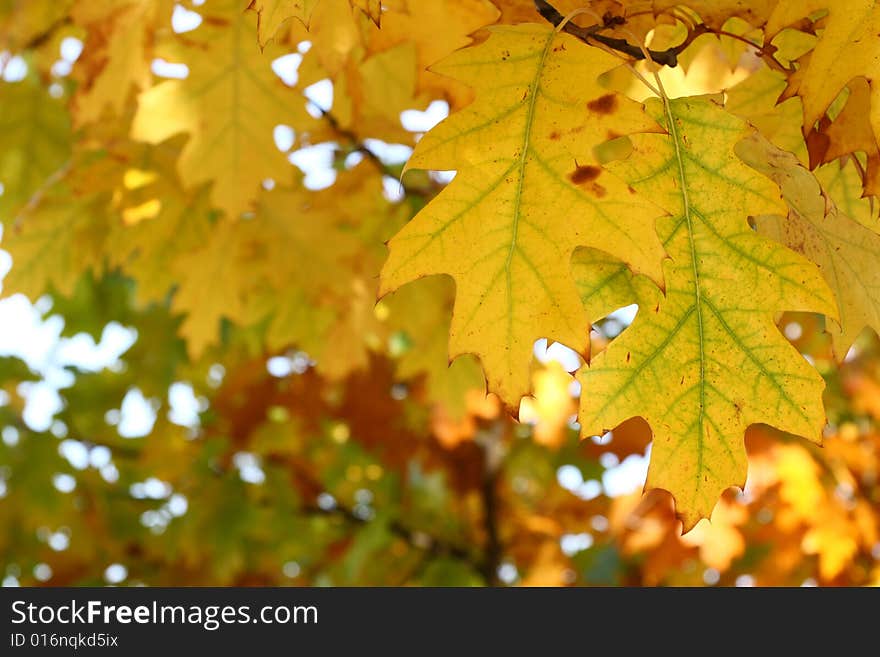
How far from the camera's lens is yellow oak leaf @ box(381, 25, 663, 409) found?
3.99 feet

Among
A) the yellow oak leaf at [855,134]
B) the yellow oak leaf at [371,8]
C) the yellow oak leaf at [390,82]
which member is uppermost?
the yellow oak leaf at [371,8]

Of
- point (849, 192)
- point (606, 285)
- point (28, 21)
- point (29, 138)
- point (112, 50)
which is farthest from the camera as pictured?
point (29, 138)

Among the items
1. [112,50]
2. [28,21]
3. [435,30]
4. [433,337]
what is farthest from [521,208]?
[28,21]

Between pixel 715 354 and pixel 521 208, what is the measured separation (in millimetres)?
326

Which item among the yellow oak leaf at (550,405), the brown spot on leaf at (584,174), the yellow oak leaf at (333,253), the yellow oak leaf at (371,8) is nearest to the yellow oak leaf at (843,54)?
the brown spot on leaf at (584,174)

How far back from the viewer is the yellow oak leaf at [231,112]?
2.12 m

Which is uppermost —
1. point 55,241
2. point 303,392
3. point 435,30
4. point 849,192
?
point 435,30

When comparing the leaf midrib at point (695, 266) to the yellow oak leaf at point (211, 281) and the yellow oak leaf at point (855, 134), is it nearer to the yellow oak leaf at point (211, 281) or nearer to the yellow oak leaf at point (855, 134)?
the yellow oak leaf at point (855, 134)

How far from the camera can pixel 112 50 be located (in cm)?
205

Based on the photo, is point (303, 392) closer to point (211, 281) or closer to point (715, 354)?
point (211, 281)

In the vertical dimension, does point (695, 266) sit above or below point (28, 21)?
below

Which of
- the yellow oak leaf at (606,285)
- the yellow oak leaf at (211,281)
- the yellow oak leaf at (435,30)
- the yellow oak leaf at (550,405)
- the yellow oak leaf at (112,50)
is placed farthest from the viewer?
the yellow oak leaf at (550,405)
